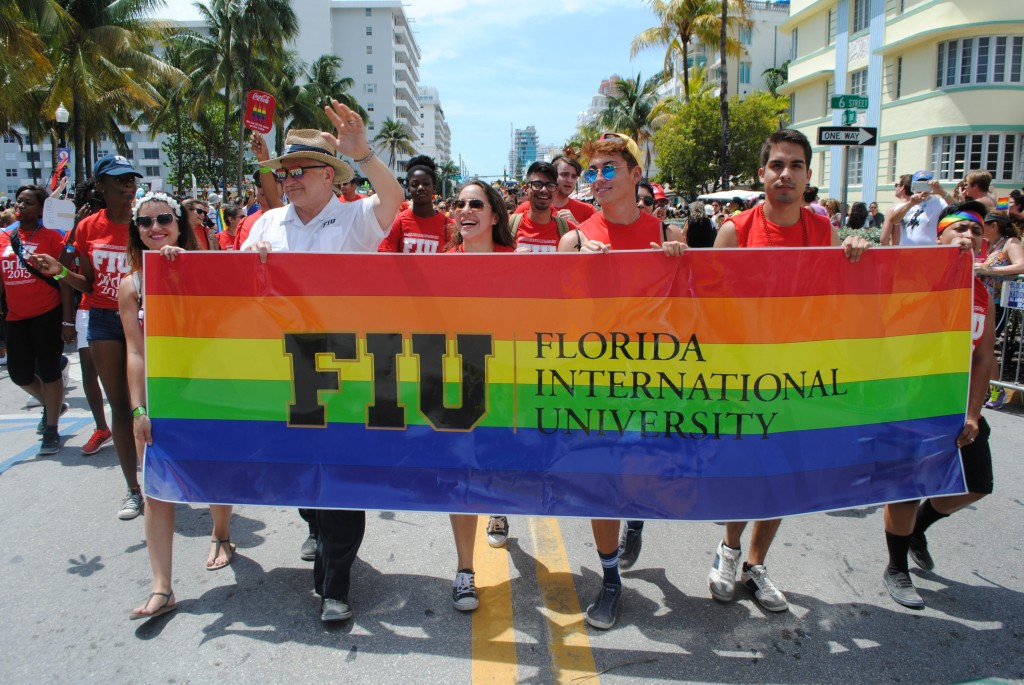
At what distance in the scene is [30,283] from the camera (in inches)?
234

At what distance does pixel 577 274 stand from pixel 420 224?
8.80 feet

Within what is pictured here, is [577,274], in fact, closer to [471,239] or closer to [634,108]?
[471,239]

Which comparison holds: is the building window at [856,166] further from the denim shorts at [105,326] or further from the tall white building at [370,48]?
the tall white building at [370,48]

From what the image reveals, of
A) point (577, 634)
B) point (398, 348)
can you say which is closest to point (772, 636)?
point (577, 634)

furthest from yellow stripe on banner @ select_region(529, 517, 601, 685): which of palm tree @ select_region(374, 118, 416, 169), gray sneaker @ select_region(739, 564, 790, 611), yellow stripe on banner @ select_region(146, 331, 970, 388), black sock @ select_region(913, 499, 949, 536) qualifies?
palm tree @ select_region(374, 118, 416, 169)

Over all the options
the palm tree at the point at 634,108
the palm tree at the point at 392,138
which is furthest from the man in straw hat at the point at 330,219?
the palm tree at the point at 392,138

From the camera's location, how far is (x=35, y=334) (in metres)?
6.03

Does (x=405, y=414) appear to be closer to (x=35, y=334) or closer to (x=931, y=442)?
(x=931, y=442)

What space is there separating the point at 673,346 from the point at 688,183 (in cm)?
3877

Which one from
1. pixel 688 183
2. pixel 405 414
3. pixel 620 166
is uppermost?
pixel 688 183

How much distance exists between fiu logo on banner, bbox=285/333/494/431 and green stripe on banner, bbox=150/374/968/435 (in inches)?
1.4

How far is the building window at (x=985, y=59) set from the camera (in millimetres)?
25797

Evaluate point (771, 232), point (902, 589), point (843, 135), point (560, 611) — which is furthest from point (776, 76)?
point (560, 611)

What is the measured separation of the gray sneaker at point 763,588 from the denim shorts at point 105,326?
387 centimetres
